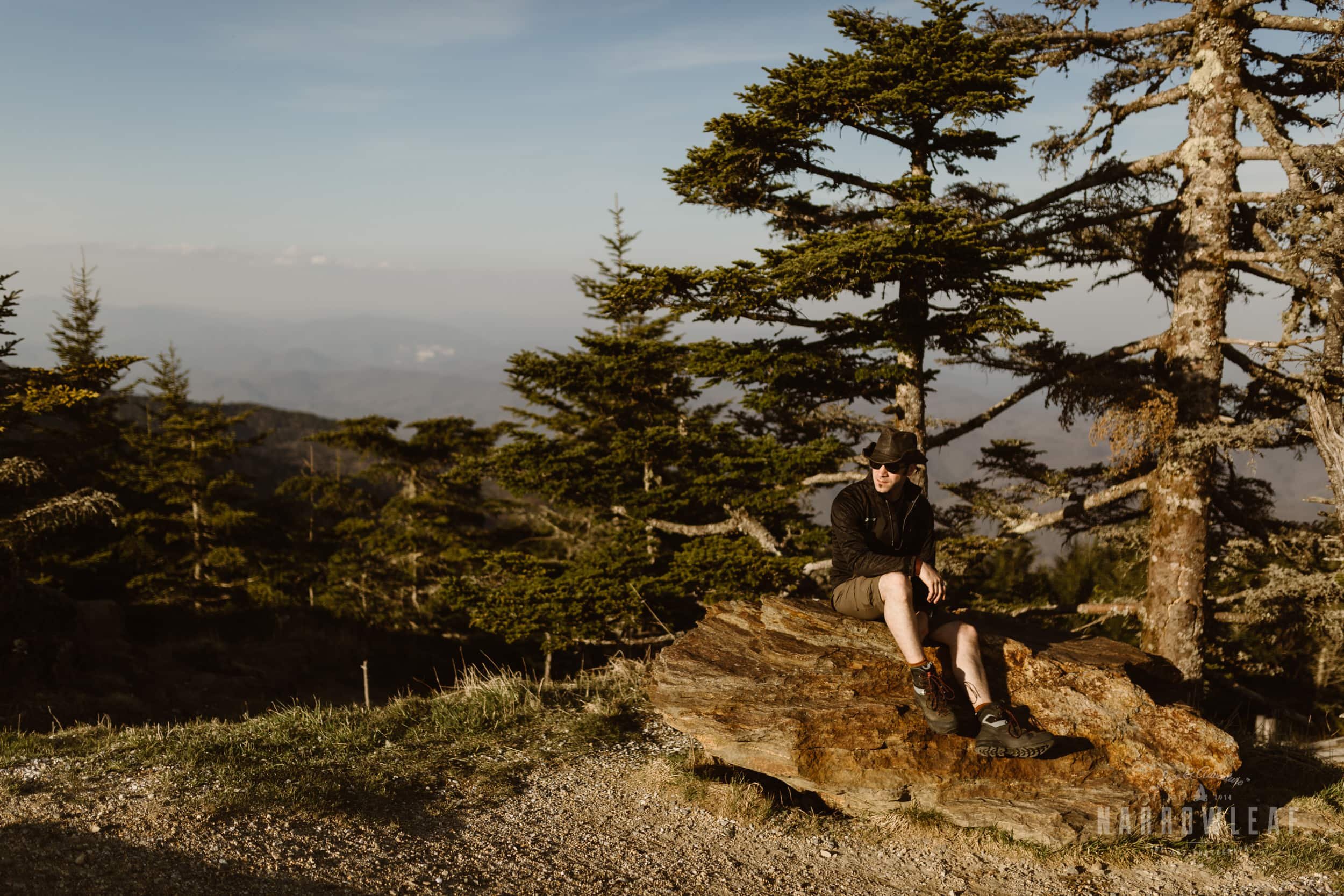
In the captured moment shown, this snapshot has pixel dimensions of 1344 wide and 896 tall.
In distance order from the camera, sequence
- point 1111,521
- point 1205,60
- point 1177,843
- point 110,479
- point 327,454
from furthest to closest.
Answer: point 327,454
point 110,479
point 1111,521
point 1205,60
point 1177,843

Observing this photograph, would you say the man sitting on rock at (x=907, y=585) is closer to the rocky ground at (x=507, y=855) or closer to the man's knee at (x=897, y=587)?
the man's knee at (x=897, y=587)

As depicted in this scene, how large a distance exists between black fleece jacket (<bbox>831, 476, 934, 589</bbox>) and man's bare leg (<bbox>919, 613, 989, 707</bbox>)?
0.52 m

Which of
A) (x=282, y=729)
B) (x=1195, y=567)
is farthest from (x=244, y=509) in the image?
(x=1195, y=567)

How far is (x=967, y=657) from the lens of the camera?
17.5ft

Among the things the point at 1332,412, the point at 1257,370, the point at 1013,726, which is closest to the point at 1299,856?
the point at 1013,726

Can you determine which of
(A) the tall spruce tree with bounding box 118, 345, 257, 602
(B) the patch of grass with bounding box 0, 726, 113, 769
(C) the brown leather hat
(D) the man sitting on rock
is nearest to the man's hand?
(D) the man sitting on rock

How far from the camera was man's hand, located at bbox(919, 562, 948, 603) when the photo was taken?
5379 mm

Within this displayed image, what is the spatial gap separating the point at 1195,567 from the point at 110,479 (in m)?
28.7

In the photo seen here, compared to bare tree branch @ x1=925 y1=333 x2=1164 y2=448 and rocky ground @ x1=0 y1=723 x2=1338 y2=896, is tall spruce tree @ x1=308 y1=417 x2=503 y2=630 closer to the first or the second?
bare tree branch @ x1=925 y1=333 x2=1164 y2=448

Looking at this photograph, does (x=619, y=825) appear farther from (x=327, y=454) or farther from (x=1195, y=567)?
(x=327, y=454)

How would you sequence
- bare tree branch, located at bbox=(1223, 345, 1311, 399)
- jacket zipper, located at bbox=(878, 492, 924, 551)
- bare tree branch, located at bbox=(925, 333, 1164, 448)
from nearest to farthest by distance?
1. jacket zipper, located at bbox=(878, 492, 924, 551)
2. bare tree branch, located at bbox=(1223, 345, 1311, 399)
3. bare tree branch, located at bbox=(925, 333, 1164, 448)

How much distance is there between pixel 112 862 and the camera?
4.28m

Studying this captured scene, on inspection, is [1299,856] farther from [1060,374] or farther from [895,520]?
[1060,374]

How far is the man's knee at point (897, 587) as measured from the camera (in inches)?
209
